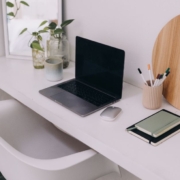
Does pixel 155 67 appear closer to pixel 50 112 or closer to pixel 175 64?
pixel 175 64

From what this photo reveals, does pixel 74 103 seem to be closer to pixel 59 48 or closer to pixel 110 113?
pixel 110 113

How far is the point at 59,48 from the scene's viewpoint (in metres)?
1.61

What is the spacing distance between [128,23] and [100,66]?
24 cm

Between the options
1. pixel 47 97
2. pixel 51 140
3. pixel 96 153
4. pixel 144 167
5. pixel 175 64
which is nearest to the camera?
pixel 144 167

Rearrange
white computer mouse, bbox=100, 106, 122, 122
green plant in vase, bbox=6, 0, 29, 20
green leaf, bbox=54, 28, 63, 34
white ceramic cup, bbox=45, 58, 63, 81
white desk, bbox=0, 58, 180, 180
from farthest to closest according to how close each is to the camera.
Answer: green plant in vase, bbox=6, 0, 29, 20, green leaf, bbox=54, 28, 63, 34, white ceramic cup, bbox=45, 58, 63, 81, white computer mouse, bbox=100, 106, 122, 122, white desk, bbox=0, 58, 180, 180

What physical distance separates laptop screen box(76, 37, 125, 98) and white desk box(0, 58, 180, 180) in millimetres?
82

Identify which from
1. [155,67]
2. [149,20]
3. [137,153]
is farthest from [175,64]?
[137,153]

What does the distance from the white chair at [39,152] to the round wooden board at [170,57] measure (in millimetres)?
375

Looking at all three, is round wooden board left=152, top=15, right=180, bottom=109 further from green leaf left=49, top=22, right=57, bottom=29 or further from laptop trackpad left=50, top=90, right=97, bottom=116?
green leaf left=49, top=22, right=57, bottom=29

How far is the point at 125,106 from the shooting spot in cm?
122

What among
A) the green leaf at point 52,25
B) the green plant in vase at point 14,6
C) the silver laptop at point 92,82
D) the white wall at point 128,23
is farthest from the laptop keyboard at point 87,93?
the green plant in vase at point 14,6

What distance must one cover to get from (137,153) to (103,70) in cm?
50

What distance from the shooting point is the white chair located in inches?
36.3

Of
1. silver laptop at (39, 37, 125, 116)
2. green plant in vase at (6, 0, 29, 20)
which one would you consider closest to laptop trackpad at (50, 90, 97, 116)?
silver laptop at (39, 37, 125, 116)
